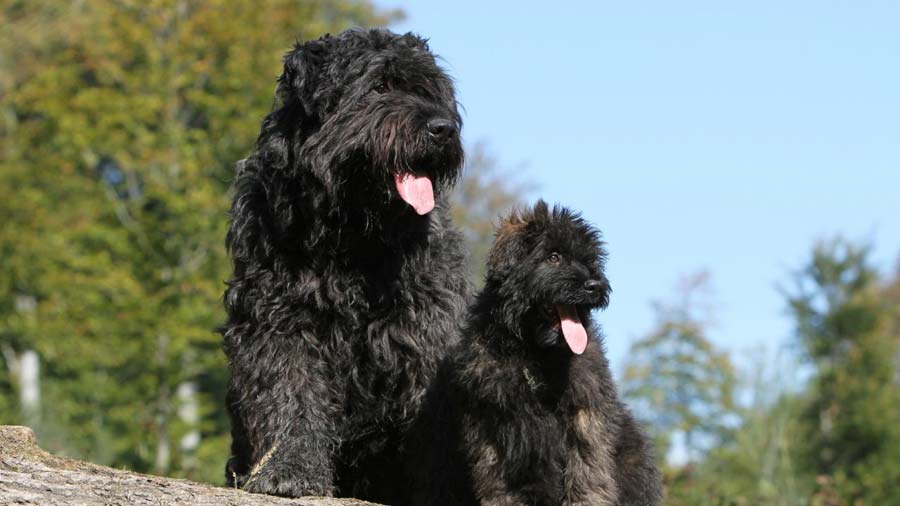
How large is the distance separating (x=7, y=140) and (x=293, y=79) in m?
31.3

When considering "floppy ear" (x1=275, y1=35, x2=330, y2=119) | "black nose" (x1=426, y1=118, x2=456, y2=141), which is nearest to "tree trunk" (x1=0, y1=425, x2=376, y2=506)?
"black nose" (x1=426, y1=118, x2=456, y2=141)

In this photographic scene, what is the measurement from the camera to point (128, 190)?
110ft

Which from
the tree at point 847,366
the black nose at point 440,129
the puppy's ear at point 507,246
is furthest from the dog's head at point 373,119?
the tree at point 847,366

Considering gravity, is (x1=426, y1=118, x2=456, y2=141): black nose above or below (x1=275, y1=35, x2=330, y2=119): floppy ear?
below

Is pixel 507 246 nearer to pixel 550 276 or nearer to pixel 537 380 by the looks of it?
pixel 550 276

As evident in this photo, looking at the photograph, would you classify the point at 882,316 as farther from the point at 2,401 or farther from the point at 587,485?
the point at 587,485

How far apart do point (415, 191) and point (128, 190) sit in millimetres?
27401

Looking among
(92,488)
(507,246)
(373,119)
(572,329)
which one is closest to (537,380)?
(572,329)

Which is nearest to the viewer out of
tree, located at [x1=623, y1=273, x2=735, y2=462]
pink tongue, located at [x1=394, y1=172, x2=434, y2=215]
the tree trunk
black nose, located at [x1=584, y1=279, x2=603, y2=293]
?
the tree trunk

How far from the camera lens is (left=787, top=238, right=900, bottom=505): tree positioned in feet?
102

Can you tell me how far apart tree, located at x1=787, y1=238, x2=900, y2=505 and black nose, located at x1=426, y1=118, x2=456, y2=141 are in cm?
2261

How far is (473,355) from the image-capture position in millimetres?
7098

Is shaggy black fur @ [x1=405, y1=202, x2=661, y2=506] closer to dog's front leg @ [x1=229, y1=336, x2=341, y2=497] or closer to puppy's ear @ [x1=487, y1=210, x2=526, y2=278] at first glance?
puppy's ear @ [x1=487, y1=210, x2=526, y2=278]

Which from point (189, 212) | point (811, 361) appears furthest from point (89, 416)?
point (811, 361)
